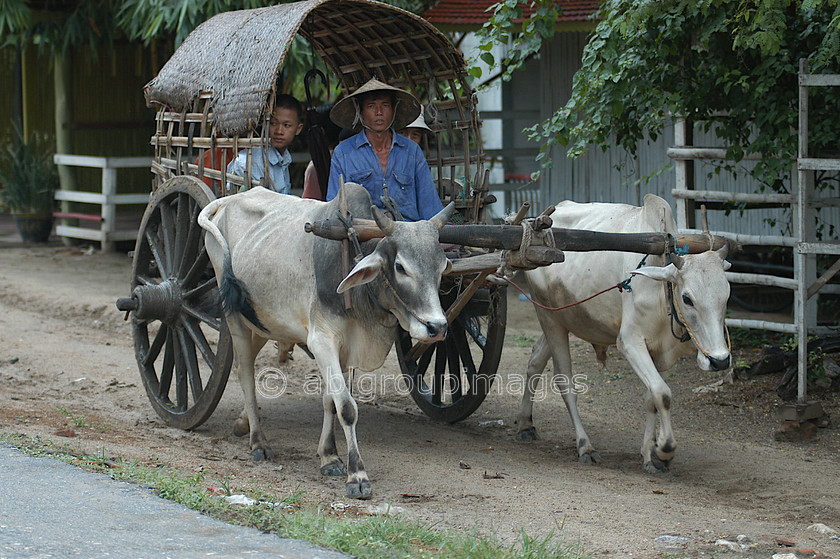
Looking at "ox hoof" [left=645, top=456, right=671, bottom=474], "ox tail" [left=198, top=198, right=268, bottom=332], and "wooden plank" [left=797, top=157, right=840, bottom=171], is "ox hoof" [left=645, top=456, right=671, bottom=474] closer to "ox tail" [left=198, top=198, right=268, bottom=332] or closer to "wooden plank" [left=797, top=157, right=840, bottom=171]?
"wooden plank" [left=797, top=157, right=840, bottom=171]

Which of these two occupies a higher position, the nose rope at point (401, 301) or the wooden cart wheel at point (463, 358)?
the nose rope at point (401, 301)

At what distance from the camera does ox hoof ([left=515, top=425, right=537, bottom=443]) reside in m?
6.25

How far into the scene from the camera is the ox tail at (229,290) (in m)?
5.49

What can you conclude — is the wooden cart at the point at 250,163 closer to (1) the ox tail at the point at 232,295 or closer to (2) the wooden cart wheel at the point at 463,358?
(2) the wooden cart wheel at the point at 463,358

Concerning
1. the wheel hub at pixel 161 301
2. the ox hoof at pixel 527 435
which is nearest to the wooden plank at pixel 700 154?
the ox hoof at pixel 527 435

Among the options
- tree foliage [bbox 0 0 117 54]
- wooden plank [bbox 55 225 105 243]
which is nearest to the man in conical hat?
tree foliage [bbox 0 0 117 54]

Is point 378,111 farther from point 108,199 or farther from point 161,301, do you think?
point 108,199

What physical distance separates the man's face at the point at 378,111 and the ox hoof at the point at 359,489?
225 centimetres

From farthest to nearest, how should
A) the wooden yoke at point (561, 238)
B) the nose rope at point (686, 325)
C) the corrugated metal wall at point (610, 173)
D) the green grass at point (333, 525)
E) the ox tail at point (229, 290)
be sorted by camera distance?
the corrugated metal wall at point (610, 173), the ox tail at point (229, 290), the nose rope at point (686, 325), the wooden yoke at point (561, 238), the green grass at point (333, 525)

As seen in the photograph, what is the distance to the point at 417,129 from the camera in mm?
6633

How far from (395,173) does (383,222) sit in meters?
1.37

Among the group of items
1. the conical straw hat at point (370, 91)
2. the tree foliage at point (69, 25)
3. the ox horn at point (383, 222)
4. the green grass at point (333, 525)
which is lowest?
the green grass at point (333, 525)

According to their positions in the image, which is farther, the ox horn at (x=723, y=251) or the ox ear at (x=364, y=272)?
the ox horn at (x=723, y=251)

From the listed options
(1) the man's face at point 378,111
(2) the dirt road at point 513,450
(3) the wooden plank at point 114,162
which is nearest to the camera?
(2) the dirt road at point 513,450
